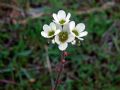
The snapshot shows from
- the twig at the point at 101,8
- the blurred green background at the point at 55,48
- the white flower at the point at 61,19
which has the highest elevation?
the white flower at the point at 61,19

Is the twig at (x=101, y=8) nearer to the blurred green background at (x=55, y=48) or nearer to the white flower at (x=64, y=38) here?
the blurred green background at (x=55, y=48)

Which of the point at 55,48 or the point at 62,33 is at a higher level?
the point at 62,33

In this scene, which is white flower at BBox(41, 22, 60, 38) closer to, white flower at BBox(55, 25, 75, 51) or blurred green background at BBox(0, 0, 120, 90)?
white flower at BBox(55, 25, 75, 51)

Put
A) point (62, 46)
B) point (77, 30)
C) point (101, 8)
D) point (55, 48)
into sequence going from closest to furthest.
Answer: point (62, 46) → point (77, 30) → point (55, 48) → point (101, 8)

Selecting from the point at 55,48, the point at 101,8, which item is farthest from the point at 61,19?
the point at 101,8

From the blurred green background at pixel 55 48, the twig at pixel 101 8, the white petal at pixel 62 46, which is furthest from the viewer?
the twig at pixel 101 8

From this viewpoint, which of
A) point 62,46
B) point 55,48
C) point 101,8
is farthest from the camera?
point 101,8

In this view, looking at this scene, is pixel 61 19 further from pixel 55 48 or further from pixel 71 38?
pixel 55 48

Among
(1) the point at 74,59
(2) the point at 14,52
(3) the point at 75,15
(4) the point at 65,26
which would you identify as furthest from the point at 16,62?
(4) the point at 65,26

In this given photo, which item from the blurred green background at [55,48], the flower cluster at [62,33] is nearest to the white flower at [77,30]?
the flower cluster at [62,33]
